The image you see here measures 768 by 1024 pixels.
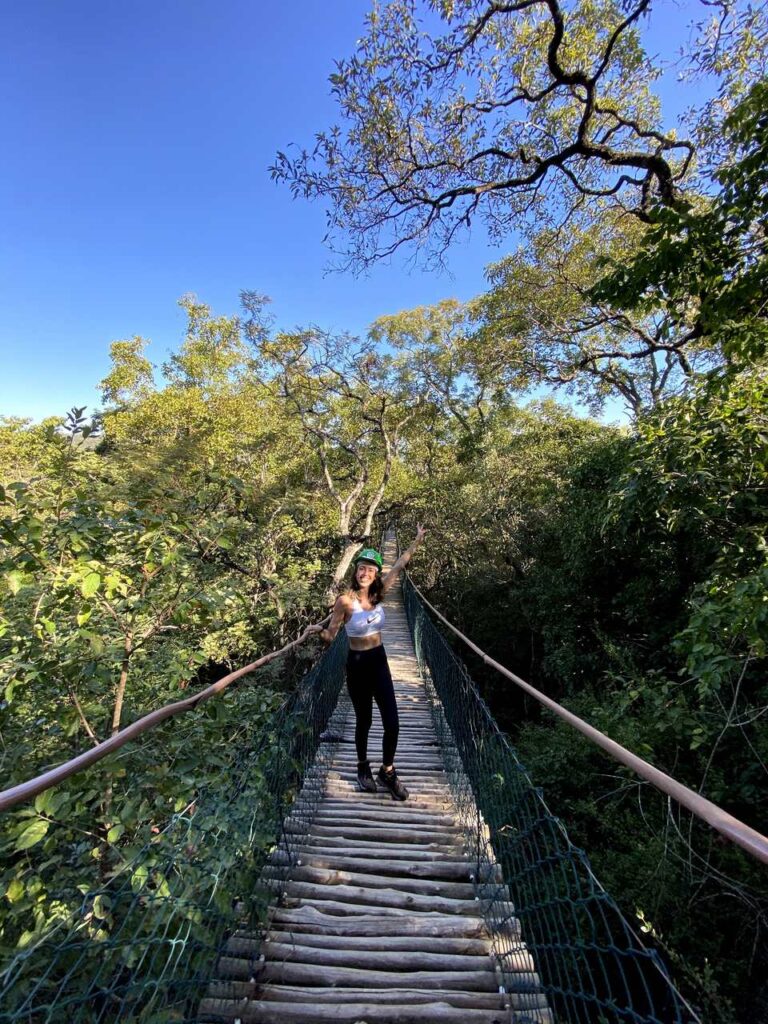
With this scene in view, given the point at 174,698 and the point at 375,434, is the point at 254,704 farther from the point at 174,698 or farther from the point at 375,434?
the point at 375,434

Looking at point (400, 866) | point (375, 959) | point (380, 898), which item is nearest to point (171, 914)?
point (375, 959)

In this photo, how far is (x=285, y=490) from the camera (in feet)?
→ 37.6

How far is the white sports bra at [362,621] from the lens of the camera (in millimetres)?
2432

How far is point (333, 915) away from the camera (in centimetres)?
181

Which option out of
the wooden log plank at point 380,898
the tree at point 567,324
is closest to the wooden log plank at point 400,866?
the wooden log plank at point 380,898

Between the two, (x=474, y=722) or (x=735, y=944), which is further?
(x=735, y=944)

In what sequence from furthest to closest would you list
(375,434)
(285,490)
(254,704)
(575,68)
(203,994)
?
(375,434) < (285,490) < (575,68) < (254,704) < (203,994)

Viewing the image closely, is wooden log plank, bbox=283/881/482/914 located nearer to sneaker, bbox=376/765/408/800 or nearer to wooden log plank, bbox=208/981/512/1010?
wooden log plank, bbox=208/981/512/1010

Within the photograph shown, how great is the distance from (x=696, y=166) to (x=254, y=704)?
22.4ft

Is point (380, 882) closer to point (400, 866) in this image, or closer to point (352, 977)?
point (400, 866)

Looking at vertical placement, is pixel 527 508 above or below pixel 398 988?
above

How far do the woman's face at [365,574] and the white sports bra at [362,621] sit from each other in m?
0.11

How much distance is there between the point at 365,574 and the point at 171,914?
1584mm

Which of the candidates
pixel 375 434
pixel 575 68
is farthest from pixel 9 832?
pixel 375 434
